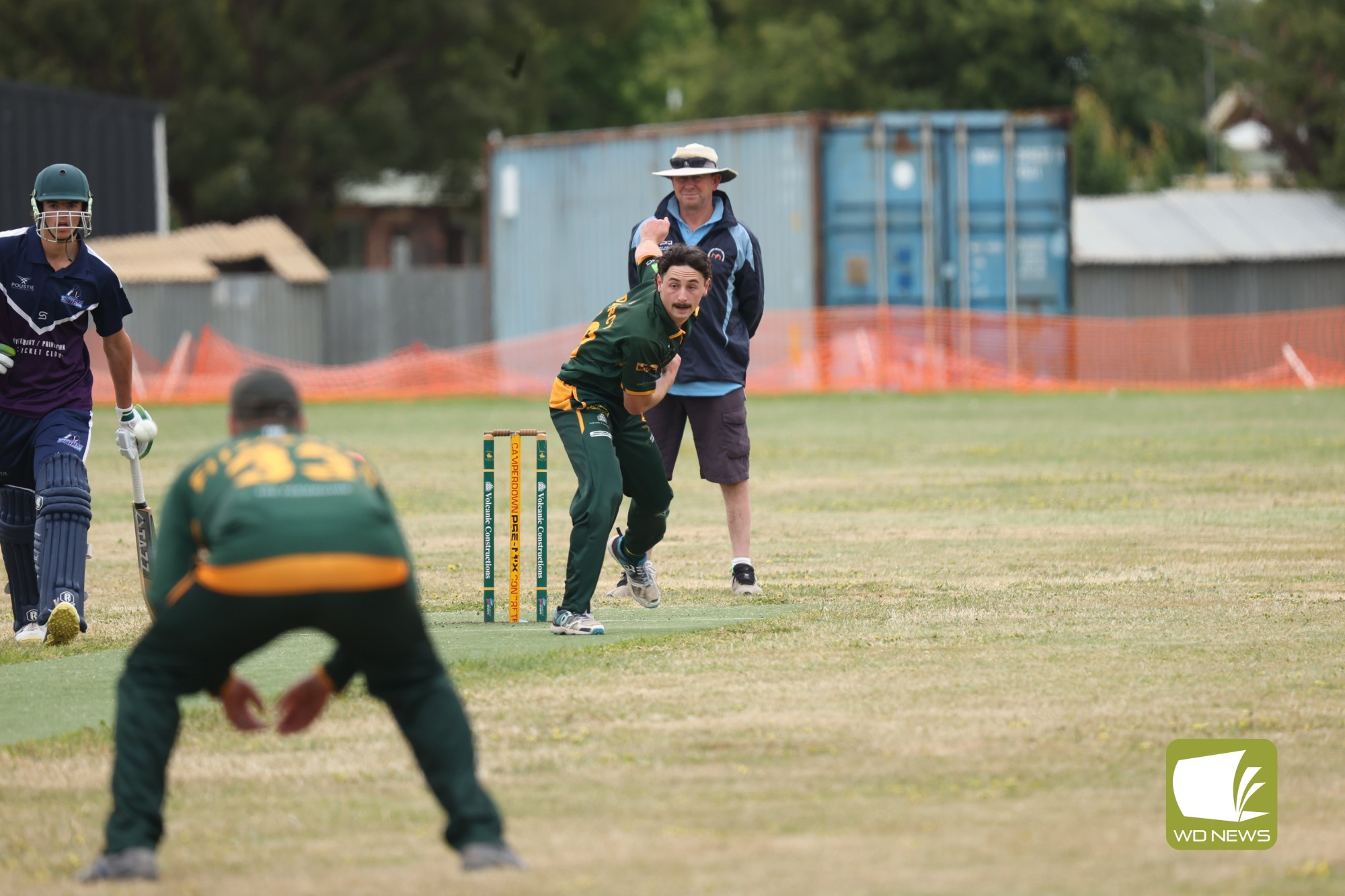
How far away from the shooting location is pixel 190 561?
4715 mm

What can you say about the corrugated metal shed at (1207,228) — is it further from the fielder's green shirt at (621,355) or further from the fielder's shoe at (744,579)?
the fielder's green shirt at (621,355)

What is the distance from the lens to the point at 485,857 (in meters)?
4.50

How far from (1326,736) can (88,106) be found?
30.2 meters

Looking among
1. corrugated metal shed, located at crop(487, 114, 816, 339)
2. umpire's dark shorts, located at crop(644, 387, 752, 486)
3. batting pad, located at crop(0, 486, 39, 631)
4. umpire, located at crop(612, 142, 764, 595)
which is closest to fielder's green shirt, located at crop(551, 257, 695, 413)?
umpire, located at crop(612, 142, 764, 595)

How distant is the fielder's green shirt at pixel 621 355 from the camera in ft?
26.6

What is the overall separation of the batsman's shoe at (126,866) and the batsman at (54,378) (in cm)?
378

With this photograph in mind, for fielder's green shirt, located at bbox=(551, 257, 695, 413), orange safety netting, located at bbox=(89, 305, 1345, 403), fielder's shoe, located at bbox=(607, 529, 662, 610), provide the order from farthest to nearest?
orange safety netting, located at bbox=(89, 305, 1345, 403) < fielder's shoe, located at bbox=(607, 529, 662, 610) < fielder's green shirt, located at bbox=(551, 257, 695, 413)

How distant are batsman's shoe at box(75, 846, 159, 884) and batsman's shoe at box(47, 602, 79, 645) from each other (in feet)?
12.0

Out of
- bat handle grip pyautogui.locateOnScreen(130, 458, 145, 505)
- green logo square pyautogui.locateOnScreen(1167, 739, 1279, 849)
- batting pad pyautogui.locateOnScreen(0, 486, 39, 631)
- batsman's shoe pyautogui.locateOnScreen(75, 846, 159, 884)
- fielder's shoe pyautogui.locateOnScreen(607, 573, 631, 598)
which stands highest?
bat handle grip pyautogui.locateOnScreen(130, 458, 145, 505)

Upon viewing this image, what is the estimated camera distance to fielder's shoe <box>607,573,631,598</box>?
A: 959 cm

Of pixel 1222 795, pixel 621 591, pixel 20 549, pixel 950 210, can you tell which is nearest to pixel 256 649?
pixel 1222 795

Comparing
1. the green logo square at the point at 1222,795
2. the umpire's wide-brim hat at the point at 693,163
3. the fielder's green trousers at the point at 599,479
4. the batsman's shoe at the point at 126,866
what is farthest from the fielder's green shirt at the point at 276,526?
the umpire's wide-brim hat at the point at 693,163

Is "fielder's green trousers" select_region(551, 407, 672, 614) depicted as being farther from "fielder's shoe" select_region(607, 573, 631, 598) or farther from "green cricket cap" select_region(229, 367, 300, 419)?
"green cricket cap" select_region(229, 367, 300, 419)

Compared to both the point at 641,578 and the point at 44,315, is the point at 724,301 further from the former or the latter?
the point at 44,315
